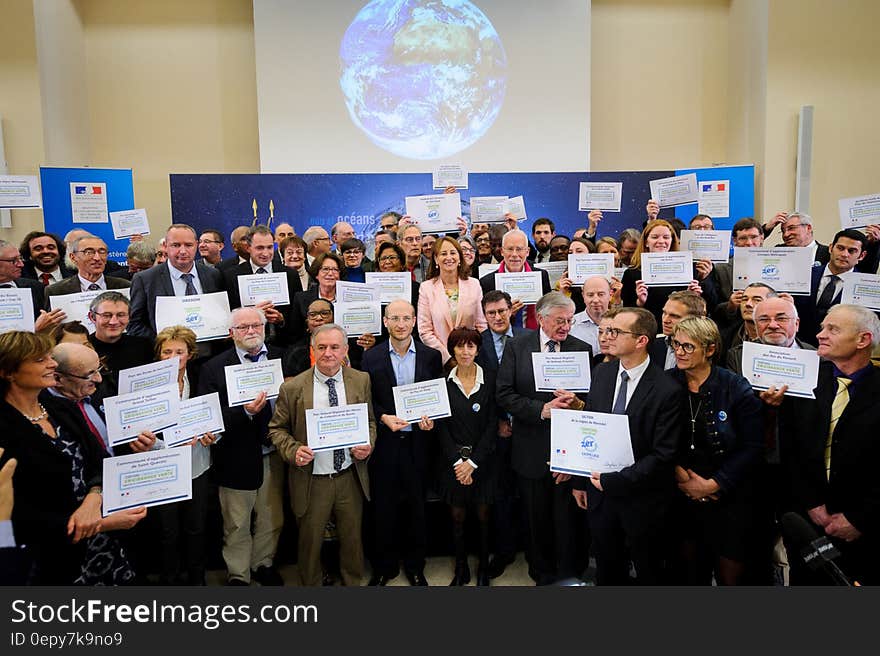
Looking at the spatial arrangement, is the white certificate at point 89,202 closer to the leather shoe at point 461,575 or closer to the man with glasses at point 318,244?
the man with glasses at point 318,244

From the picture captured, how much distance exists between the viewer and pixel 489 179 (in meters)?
9.25

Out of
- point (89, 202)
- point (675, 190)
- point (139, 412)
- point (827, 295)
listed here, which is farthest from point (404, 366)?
point (89, 202)

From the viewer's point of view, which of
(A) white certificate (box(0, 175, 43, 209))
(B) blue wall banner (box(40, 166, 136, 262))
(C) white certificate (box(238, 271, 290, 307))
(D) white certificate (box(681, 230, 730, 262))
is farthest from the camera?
(B) blue wall banner (box(40, 166, 136, 262))

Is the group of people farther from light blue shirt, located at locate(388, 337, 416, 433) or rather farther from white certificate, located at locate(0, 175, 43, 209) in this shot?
white certificate, located at locate(0, 175, 43, 209)

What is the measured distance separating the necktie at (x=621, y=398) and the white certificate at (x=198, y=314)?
2.45 m

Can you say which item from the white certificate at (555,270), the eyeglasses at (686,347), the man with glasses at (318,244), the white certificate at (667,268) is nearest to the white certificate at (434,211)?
the man with glasses at (318,244)

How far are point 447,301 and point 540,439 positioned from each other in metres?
1.36

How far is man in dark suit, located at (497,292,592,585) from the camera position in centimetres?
389

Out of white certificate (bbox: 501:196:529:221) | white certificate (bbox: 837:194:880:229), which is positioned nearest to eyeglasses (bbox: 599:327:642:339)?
white certificate (bbox: 837:194:880:229)

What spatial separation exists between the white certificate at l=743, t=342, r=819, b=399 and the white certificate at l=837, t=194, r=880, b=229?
2596mm

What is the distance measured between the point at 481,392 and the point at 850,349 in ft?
6.27

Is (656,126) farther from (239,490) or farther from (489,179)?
(239,490)

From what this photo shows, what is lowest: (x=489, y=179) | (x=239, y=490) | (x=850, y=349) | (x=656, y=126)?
(x=239, y=490)

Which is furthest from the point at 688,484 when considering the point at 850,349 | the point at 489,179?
the point at 489,179
